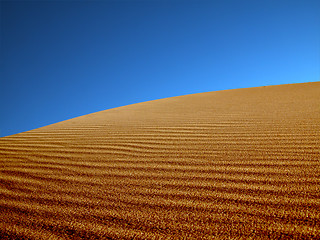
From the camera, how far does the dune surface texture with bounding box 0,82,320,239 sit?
1145mm

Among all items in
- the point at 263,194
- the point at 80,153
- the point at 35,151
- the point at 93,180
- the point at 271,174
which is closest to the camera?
the point at 263,194

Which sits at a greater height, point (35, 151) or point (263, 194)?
point (35, 151)

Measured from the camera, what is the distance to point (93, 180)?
1785mm

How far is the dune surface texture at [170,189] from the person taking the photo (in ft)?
3.76

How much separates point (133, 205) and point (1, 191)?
121 centimetres

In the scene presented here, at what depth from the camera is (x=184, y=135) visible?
307cm

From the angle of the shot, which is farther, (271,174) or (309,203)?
(271,174)

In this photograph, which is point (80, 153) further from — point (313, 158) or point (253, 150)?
point (313, 158)

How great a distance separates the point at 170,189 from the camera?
154 centimetres

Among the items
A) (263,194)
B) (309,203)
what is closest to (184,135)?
(263,194)

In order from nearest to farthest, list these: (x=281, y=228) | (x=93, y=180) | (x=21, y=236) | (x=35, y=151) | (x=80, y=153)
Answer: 1. (x=281, y=228)
2. (x=21, y=236)
3. (x=93, y=180)
4. (x=80, y=153)
5. (x=35, y=151)

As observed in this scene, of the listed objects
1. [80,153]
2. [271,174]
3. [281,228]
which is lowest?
[281,228]

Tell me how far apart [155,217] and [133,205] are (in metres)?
0.21

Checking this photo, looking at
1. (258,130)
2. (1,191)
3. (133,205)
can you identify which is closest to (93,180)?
(133,205)
